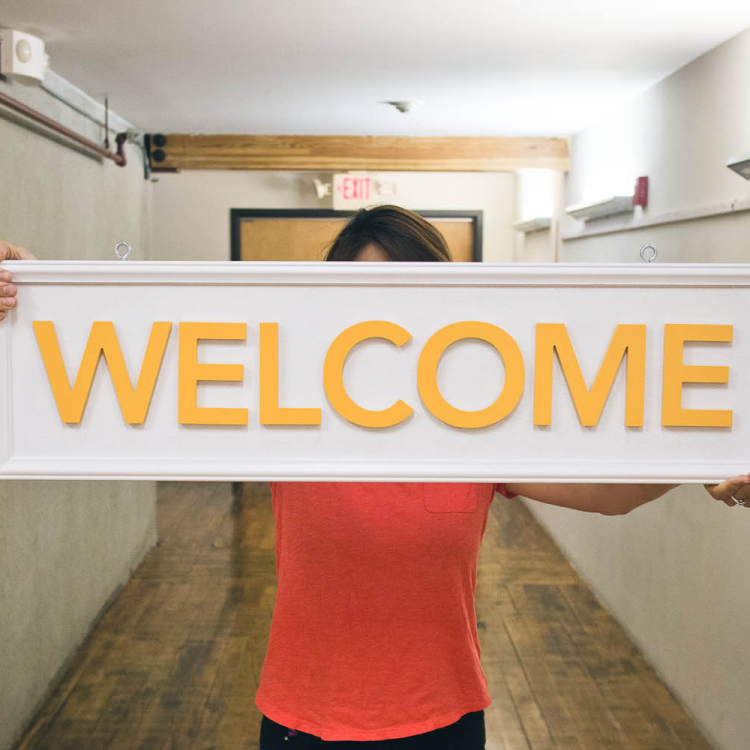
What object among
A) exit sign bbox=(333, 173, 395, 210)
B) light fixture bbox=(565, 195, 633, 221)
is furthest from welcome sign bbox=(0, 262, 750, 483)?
exit sign bbox=(333, 173, 395, 210)

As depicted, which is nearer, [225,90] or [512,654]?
[512,654]

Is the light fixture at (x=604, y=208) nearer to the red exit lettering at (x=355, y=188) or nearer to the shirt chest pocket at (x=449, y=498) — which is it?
the red exit lettering at (x=355, y=188)

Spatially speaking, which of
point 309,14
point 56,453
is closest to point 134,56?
point 309,14

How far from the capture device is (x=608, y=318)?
0.84 metres

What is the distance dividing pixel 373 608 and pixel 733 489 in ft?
1.67

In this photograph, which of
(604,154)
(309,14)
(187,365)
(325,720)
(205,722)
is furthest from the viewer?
(604,154)

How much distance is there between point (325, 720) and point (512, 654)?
95.9 inches

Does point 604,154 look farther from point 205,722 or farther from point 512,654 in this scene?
point 205,722

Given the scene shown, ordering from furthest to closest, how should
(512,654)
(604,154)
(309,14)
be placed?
(604,154) < (512,654) < (309,14)

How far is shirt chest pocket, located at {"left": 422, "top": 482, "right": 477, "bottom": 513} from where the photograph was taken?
3.63ft

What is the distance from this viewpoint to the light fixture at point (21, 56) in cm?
259

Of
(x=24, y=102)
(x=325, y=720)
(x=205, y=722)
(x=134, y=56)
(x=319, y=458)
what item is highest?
(x=134, y=56)

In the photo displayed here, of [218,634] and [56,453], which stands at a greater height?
[56,453]

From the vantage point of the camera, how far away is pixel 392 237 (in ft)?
3.85
